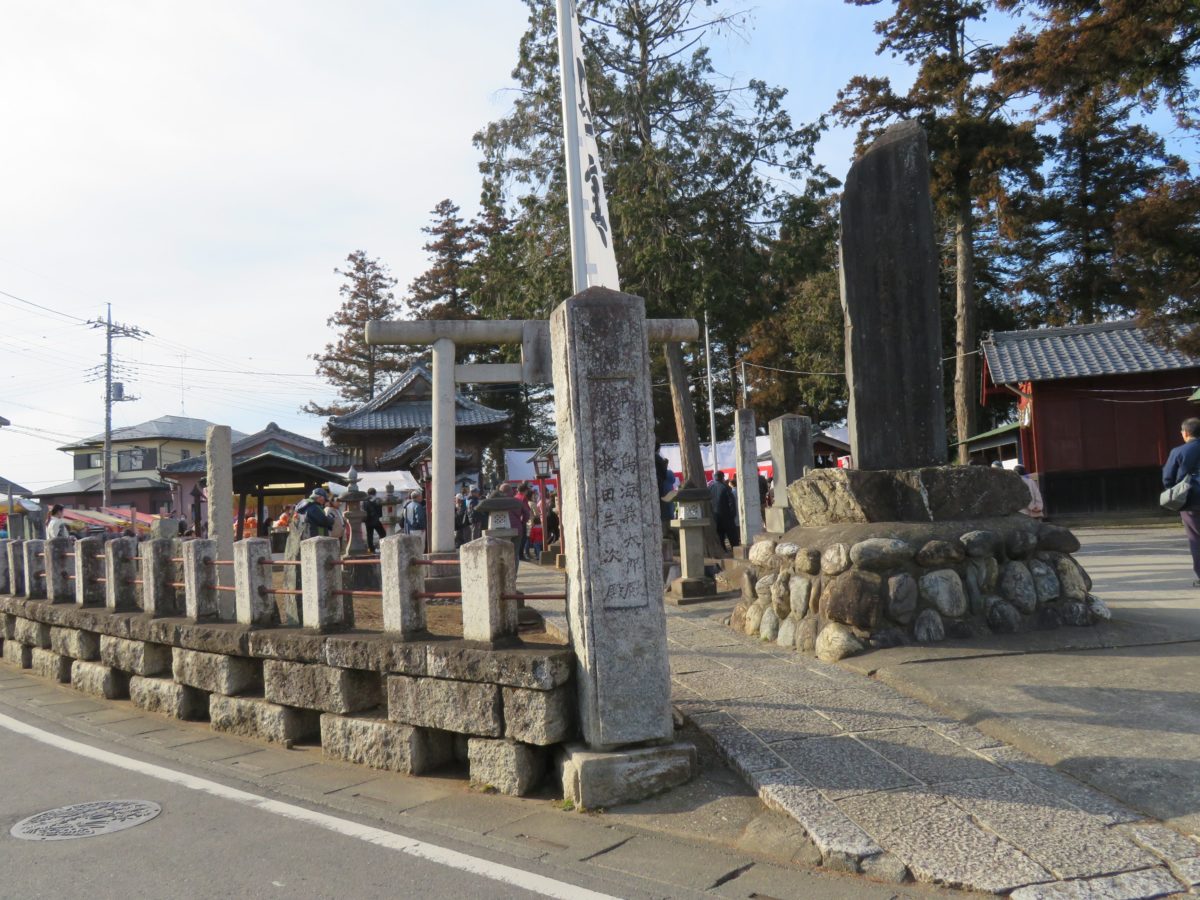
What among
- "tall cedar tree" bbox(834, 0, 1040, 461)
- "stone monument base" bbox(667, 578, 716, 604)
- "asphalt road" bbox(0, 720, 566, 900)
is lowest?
"asphalt road" bbox(0, 720, 566, 900)

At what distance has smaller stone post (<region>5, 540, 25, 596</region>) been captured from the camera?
12570 mm

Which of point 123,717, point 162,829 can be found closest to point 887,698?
point 162,829

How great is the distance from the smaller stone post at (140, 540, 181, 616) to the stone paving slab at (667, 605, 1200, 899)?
5.49 m

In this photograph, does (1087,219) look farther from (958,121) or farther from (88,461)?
(88,461)

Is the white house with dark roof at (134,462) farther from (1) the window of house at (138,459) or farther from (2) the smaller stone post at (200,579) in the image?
(2) the smaller stone post at (200,579)

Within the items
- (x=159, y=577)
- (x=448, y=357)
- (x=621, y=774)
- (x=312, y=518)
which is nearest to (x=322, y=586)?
(x=621, y=774)

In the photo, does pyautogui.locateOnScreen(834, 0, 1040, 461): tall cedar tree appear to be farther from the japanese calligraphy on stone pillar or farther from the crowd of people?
the japanese calligraphy on stone pillar

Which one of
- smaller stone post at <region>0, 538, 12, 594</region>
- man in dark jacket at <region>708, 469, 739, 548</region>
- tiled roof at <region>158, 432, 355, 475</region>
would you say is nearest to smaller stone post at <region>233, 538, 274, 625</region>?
smaller stone post at <region>0, 538, 12, 594</region>

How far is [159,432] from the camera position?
49.9 meters

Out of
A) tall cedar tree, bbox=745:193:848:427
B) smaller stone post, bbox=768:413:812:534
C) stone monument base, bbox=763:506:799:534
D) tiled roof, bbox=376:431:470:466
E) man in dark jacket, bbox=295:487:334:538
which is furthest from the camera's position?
tall cedar tree, bbox=745:193:848:427

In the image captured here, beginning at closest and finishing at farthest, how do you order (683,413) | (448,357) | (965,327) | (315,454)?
(448,357) → (683,413) → (965,327) → (315,454)

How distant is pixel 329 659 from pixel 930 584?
4.53m

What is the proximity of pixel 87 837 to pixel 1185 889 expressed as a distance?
545 cm

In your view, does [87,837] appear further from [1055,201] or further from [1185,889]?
[1055,201]
